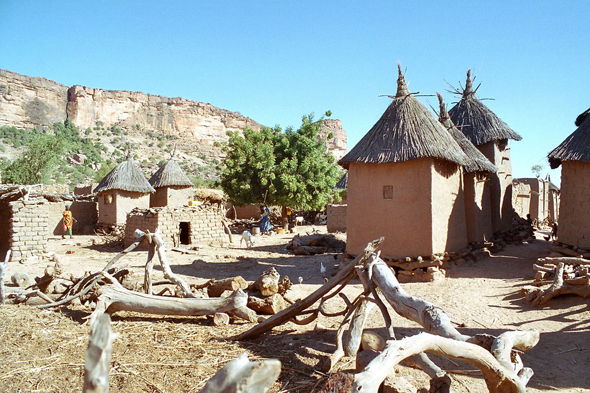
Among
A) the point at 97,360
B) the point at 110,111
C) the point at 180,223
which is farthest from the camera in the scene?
the point at 110,111

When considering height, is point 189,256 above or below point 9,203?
below

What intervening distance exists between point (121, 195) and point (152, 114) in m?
53.9

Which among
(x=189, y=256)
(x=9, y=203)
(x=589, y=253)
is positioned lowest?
(x=189, y=256)

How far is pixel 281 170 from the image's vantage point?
1930cm

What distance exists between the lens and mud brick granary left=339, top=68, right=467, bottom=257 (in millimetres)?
8500

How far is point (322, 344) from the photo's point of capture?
441 centimetres

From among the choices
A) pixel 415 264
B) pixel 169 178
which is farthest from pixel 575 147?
pixel 169 178

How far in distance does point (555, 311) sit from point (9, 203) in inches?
510

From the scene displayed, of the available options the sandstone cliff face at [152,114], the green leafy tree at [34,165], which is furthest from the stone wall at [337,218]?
the sandstone cliff face at [152,114]

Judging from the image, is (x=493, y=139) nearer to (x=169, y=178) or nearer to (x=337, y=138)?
(x=169, y=178)

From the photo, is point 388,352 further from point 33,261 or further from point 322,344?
point 33,261

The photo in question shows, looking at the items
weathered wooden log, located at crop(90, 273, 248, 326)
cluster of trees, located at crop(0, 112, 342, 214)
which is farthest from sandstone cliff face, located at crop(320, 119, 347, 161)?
weathered wooden log, located at crop(90, 273, 248, 326)

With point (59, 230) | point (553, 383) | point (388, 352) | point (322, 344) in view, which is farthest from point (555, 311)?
point (59, 230)

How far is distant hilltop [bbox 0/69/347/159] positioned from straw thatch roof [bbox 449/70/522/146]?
3698cm
